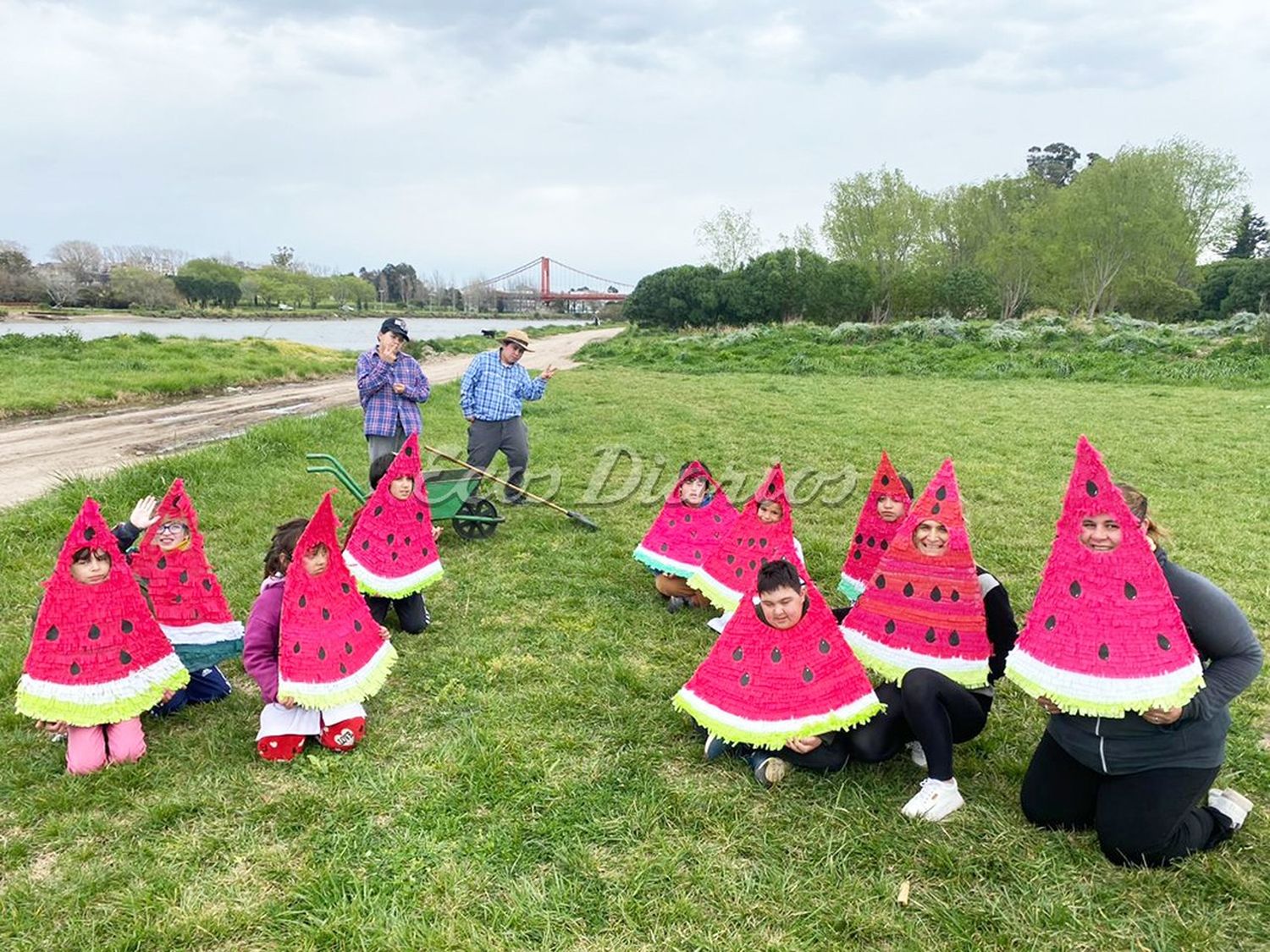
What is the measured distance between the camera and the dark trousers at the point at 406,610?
17.5ft

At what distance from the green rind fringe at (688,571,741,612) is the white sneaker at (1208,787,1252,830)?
8.54 ft

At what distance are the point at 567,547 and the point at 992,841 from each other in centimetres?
476

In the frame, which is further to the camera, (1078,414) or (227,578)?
(1078,414)

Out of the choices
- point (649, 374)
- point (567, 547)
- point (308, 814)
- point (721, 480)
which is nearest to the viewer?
point (308, 814)

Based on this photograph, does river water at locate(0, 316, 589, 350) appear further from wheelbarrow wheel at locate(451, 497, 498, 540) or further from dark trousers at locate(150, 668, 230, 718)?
dark trousers at locate(150, 668, 230, 718)

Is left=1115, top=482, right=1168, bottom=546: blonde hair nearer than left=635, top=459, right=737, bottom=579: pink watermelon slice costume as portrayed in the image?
Yes

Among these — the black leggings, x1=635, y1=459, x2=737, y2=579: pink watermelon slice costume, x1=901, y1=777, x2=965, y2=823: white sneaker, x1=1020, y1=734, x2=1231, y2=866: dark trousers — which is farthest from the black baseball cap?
x1=1020, y1=734, x2=1231, y2=866: dark trousers

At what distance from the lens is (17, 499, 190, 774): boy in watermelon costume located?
3.58 metres

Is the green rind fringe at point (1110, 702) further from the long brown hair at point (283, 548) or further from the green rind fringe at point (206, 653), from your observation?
the green rind fringe at point (206, 653)

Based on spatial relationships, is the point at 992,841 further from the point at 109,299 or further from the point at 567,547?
the point at 109,299

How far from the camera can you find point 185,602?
4320mm

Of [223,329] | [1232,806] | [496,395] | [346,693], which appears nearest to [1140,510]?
[1232,806]

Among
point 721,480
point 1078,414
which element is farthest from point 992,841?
point 1078,414

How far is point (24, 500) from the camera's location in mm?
8945
